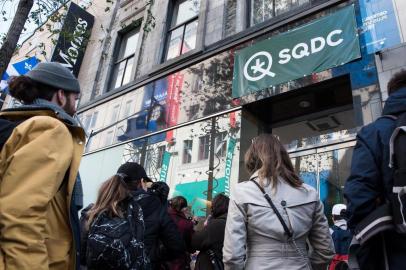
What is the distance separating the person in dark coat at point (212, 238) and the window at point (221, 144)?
11.6 ft

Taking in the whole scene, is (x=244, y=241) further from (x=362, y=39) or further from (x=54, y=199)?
(x=362, y=39)

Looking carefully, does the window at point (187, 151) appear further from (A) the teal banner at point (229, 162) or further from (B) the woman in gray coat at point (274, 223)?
(B) the woman in gray coat at point (274, 223)

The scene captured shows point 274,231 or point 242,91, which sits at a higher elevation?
point 242,91

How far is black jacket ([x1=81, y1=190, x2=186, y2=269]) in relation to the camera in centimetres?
352

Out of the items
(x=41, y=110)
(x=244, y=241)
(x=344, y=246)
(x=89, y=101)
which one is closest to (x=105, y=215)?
→ (x=244, y=241)

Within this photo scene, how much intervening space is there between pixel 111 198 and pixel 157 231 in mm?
665

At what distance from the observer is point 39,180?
1.55 m

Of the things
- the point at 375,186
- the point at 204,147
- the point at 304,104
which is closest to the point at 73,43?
the point at 204,147

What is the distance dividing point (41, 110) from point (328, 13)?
6786 mm

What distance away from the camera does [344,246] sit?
502 cm

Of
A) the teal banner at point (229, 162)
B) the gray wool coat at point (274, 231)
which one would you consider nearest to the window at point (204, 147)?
the teal banner at point (229, 162)

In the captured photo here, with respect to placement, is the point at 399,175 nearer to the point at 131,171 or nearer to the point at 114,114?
the point at 131,171

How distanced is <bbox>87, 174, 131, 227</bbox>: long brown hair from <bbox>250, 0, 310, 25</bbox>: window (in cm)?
667

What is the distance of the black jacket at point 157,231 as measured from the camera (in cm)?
352
